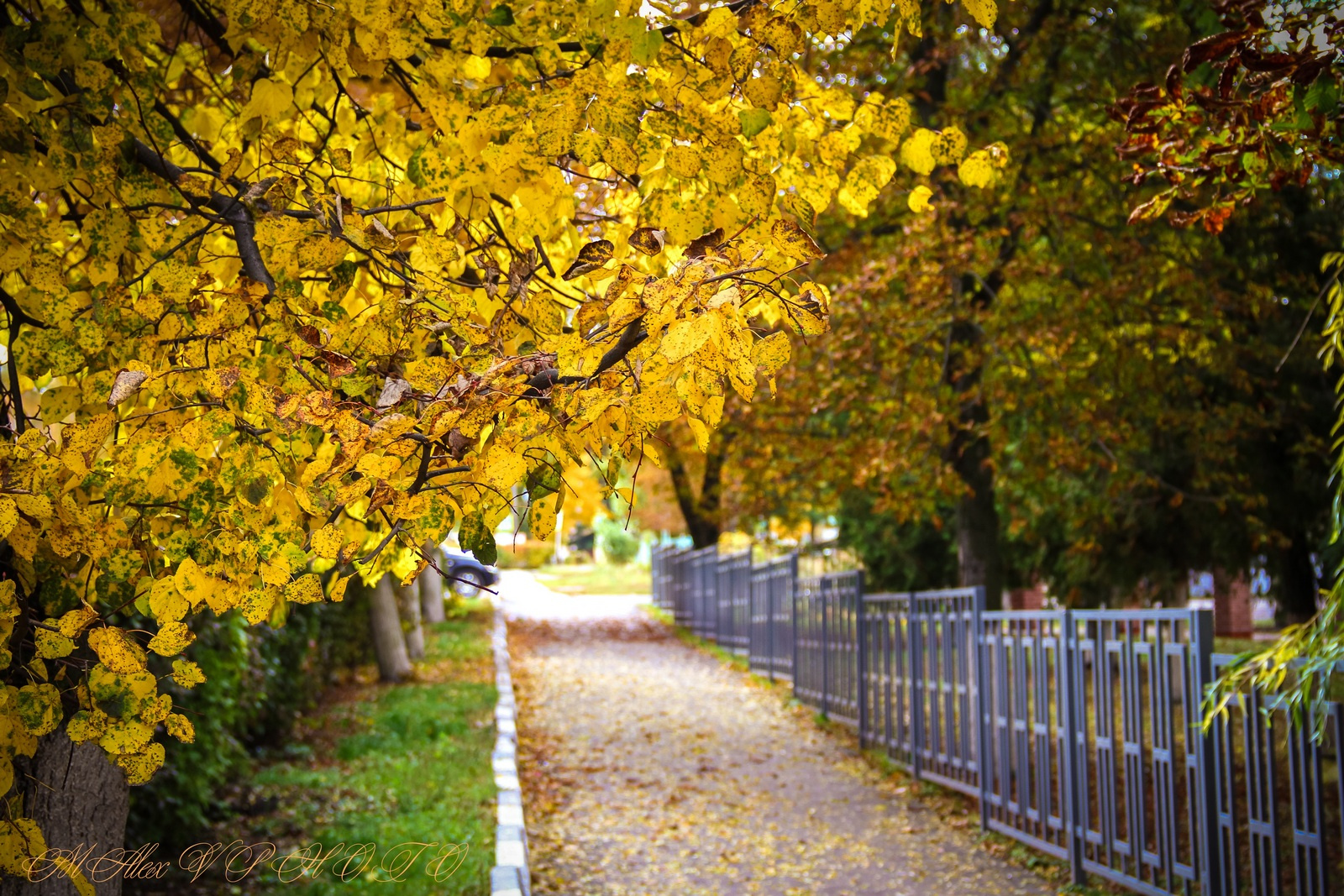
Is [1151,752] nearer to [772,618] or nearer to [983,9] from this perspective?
[983,9]

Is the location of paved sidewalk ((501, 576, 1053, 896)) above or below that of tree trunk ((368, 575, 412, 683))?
below

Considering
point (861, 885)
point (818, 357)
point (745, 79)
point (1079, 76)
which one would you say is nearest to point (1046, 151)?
point (1079, 76)

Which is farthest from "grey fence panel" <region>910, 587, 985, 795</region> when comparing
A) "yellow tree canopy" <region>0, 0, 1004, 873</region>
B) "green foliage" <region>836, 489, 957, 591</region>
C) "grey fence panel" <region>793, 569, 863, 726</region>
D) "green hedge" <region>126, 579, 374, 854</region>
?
"green foliage" <region>836, 489, 957, 591</region>

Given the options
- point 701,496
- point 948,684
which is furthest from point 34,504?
point 701,496

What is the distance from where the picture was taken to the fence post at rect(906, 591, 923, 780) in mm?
8438

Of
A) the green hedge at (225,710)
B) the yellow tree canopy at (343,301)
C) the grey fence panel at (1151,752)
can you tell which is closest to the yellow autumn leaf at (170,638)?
the yellow tree canopy at (343,301)

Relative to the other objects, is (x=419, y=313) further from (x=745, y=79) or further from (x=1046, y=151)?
(x=1046, y=151)

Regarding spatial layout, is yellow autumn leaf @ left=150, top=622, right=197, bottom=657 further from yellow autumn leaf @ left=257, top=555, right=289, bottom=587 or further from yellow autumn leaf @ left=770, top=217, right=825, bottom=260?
yellow autumn leaf @ left=770, top=217, right=825, bottom=260

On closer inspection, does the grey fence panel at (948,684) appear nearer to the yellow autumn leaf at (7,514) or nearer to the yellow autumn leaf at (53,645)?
the yellow autumn leaf at (53,645)

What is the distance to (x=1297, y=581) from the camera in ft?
42.3

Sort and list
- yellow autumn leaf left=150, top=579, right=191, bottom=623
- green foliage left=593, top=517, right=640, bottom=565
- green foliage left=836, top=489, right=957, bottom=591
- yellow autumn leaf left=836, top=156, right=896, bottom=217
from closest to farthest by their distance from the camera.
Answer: yellow autumn leaf left=150, top=579, right=191, bottom=623, yellow autumn leaf left=836, top=156, right=896, bottom=217, green foliage left=836, top=489, right=957, bottom=591, green foliage left=593, top=517, right=640, bottom=565

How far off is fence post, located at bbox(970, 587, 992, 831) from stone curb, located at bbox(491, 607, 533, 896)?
3.01 m

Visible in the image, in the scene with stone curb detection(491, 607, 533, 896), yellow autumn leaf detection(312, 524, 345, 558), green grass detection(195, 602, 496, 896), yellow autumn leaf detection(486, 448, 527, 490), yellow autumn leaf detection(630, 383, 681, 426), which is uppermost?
yellow autumn leaf detection(630, 383, 681, 426)

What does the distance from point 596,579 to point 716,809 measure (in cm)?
3354
